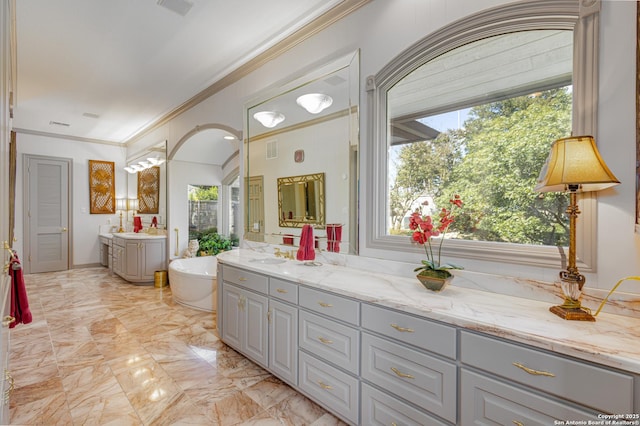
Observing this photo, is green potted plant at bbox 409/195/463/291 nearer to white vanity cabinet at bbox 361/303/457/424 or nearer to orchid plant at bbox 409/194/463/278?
orchid plant at bbox 409/194/463/278

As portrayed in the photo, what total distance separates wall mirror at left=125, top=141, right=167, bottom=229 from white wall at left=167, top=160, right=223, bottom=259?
314 mm

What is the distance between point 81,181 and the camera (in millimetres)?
6617

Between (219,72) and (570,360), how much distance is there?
4184 millimetres

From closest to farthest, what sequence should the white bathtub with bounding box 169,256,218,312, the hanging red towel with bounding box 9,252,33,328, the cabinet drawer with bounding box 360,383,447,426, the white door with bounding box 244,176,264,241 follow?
the cabinet drawer with bounding box 360,383,447,426 < the hanging red towel with bounding box 9,252,33,328 < the white door with bounding box 244,176,264,241 < the white bathtub with bounding box 169,256,218,312

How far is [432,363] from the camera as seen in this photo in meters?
1.40

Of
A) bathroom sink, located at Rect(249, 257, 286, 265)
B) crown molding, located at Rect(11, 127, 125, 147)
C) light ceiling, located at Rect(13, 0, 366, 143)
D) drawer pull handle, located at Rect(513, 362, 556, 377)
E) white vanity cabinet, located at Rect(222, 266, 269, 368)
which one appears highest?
light ceiling, located at Rect(13, 0, 366, 143)

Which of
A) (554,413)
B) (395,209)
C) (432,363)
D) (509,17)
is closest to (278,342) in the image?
(432,363)

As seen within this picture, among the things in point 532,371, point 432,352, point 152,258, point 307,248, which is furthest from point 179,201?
point 532,371

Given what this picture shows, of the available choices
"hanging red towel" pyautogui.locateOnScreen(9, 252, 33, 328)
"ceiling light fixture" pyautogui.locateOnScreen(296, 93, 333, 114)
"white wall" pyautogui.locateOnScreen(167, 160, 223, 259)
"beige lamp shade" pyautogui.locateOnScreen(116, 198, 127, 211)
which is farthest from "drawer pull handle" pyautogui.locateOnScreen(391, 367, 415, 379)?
"beige lamp shade" pyautogui.locateOnScreen(116, 198, 127, 211)

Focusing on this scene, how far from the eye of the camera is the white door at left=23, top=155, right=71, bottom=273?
5.99 metres

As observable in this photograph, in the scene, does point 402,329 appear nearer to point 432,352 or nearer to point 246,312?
point 432,352

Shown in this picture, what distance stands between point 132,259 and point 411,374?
532 centimetres

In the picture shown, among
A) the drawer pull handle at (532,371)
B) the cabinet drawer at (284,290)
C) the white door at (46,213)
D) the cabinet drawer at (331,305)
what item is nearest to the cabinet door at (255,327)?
the cabinet drawer at (284,290)

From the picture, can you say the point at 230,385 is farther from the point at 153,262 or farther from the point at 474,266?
the point at 153,262
